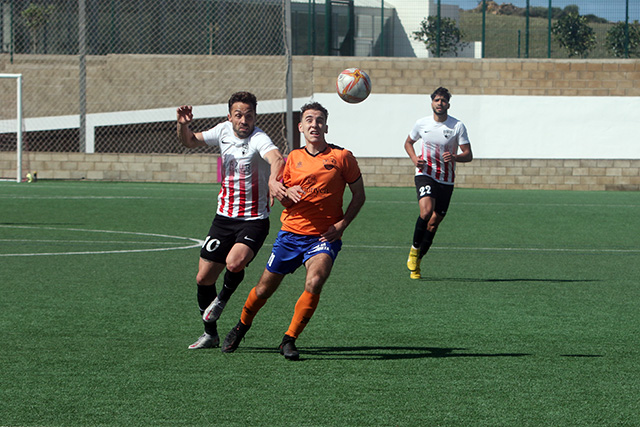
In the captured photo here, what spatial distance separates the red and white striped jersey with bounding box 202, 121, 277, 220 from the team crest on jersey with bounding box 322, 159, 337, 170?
0.62 m

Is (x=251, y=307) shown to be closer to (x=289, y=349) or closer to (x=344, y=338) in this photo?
(x=289, y=349)

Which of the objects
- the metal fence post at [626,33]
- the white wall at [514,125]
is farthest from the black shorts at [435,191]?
the metal fence post at [626,33]

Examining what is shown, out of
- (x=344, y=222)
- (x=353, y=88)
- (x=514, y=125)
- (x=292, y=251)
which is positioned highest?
(x=514, y=125)

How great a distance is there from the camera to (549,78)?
30.3m

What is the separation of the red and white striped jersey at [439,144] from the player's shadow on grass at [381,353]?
4.68m

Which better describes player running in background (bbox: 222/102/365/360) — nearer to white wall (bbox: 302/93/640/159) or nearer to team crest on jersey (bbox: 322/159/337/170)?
team crest on jersey (bbox: 322/159/337/170)

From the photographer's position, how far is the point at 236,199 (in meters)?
6.93

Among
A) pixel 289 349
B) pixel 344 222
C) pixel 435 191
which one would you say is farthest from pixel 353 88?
pixel 289 349

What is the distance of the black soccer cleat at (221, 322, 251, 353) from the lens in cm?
647

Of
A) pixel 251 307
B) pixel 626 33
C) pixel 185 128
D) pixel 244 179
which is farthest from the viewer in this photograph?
pixel 626 33

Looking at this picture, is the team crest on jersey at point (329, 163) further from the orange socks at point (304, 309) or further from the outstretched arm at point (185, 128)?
the outstretched arm at point (185, 128)

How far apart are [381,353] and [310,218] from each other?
41.2 inches

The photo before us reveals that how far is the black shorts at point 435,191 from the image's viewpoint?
36.1 feet

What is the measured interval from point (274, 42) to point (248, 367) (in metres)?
26.6
